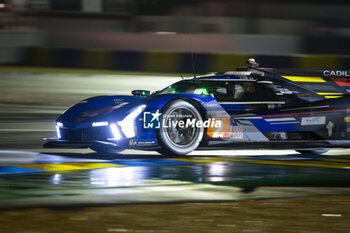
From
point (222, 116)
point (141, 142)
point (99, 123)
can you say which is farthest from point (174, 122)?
point (99, 123)

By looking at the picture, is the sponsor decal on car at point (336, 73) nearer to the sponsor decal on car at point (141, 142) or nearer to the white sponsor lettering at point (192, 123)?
the white sponsor lettering at point (192, 123)

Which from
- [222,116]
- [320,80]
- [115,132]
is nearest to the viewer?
[115,132]

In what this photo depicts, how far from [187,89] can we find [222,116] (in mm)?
622

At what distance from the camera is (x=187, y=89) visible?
9.59m

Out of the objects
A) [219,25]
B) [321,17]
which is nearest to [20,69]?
[219,25]

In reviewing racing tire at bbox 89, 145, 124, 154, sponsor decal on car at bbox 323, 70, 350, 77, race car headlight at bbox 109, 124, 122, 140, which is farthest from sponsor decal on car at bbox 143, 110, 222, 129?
sponsor decal on car at bbox 323, 70, 350, 77

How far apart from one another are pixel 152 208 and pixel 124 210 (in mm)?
247

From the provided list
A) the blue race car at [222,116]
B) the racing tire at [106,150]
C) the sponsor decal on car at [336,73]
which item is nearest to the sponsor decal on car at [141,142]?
the blue race car at [222,116]

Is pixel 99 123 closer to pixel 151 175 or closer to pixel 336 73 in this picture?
pixel 151 175

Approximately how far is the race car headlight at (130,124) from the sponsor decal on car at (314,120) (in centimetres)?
213

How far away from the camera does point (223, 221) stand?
5.53 meters

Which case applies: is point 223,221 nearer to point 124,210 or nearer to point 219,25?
point 124,210

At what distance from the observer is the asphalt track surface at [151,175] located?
653 cm

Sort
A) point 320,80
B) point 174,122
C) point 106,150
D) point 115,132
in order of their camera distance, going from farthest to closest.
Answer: point 320,80
point 106,150
point 174,122
point 115,132
